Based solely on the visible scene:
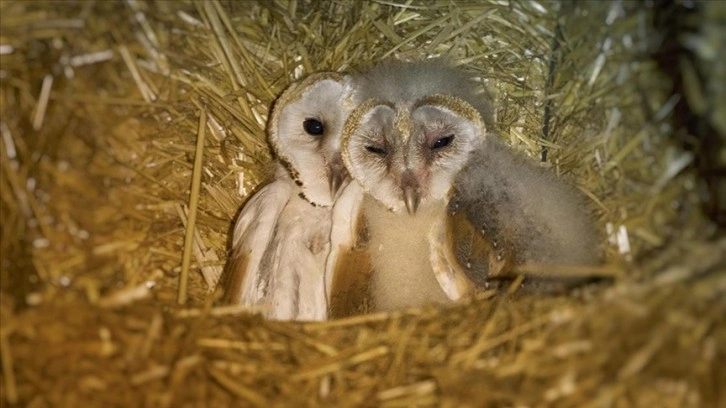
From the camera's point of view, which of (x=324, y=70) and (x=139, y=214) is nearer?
(x=139, y=214)

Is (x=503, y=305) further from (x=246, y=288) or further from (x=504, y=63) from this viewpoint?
(x=504, y=63)

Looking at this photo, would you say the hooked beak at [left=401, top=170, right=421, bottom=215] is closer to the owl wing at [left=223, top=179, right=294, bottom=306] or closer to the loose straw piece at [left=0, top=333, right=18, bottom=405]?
the owl wing at [left=223, top=179, right=294, bottom=306]

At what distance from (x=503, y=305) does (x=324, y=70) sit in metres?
1.20

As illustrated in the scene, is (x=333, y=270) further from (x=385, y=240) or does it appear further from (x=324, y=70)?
(x=324, y=70)

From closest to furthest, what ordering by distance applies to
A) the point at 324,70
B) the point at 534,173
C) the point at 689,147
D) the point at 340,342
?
1. the point at 689,147
2. the point at 340,342
3. the point at 534,173
4. the point at 324,70

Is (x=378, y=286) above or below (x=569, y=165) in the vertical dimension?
below

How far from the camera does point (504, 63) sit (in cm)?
254

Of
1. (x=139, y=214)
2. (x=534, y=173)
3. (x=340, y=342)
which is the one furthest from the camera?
(x=534, y=173)

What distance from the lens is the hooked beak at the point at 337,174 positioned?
2.35 m

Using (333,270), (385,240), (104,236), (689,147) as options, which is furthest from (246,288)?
(689,147)

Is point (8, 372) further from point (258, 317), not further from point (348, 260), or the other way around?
point (348, 260)

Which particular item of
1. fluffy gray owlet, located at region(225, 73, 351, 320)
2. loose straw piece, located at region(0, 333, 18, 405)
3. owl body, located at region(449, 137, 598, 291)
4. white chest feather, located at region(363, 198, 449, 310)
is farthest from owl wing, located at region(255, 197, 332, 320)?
loose straw piece, located at region(0, 333, 18, 405)

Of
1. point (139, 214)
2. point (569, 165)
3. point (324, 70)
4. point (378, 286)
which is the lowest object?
point (378, 286)

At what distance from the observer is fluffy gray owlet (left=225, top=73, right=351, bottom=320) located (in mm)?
2252
